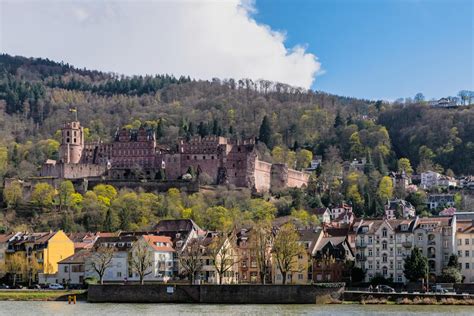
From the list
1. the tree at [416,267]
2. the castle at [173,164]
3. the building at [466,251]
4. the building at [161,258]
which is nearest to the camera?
the tree at [416,267]

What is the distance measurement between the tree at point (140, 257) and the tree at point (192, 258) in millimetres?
2651

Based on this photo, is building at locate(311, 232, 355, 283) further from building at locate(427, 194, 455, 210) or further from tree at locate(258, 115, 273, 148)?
tree at locate(258, 115, 273, 148)

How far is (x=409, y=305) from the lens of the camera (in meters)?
65.1

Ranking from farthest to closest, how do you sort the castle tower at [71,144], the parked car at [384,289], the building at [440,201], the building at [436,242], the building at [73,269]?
the castle tower at [71,144]
the building at [440,201]
the building at [73,269]
the building at [436,242]
the parked car at [384,289]

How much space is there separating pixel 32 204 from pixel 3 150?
4106cm

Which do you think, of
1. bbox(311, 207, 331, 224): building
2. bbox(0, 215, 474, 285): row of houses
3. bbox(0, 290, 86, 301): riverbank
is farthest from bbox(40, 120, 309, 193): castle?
bbox(0, 290, 86, 301): riverbank

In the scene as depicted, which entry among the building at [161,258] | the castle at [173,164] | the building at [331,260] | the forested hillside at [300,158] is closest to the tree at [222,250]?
the building at [161,258]

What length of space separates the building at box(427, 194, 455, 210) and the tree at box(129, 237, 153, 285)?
216 feet

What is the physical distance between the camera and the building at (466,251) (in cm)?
7981

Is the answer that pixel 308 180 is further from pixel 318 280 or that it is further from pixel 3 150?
pixel 318 280

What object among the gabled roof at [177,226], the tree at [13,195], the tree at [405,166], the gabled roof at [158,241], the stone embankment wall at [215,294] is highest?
the tree at [405,166]

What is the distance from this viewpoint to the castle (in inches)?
5758

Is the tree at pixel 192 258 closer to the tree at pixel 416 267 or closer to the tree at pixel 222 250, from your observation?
the tree at pixel 222 250

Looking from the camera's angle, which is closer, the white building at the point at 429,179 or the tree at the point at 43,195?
the tree at the point at 43,195
